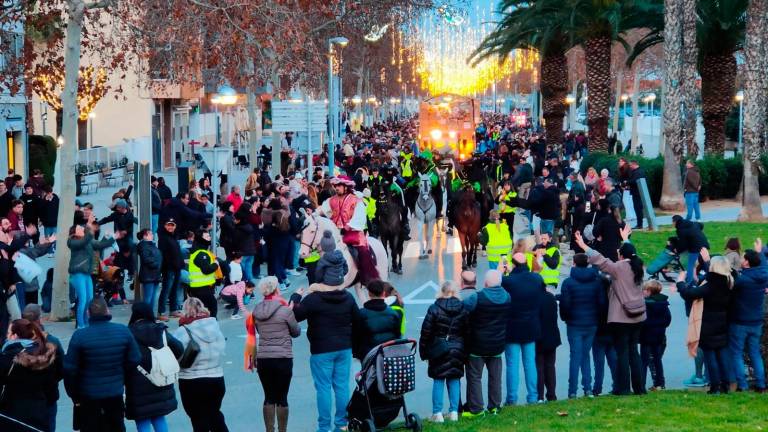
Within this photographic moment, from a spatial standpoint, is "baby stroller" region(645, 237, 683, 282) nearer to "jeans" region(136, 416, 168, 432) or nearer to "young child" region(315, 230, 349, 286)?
"young child" region(315, 230, 349, 286)

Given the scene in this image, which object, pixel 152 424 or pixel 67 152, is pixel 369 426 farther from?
pixel 67 152

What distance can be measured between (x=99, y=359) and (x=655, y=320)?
617cm

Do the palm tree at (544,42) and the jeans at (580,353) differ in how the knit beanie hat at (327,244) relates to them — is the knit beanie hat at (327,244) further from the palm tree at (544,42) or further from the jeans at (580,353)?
the palm tree at (544,42)

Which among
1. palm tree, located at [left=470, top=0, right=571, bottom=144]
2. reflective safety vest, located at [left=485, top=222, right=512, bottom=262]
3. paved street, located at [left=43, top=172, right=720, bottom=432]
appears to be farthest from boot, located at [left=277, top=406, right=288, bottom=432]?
palm tree, located at [left=470, top=0, right=571, bottom=144]

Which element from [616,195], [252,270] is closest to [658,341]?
[616,195]

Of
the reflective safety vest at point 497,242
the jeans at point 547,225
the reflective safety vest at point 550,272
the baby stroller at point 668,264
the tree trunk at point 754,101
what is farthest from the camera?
the tree trunk at point 754,101

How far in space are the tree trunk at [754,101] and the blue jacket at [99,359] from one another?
923 inches

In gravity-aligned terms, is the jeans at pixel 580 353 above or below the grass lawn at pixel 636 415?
above

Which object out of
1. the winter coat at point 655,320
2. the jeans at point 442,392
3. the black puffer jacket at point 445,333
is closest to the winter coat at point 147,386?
the black puffer jacket at point 445,333

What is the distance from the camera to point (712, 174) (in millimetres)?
37844

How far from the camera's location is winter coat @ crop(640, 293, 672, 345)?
1389cm

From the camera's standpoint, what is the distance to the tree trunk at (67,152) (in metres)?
19.8

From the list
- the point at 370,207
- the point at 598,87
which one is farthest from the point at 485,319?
the point at 598,87

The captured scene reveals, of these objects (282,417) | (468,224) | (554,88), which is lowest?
(282,417)
